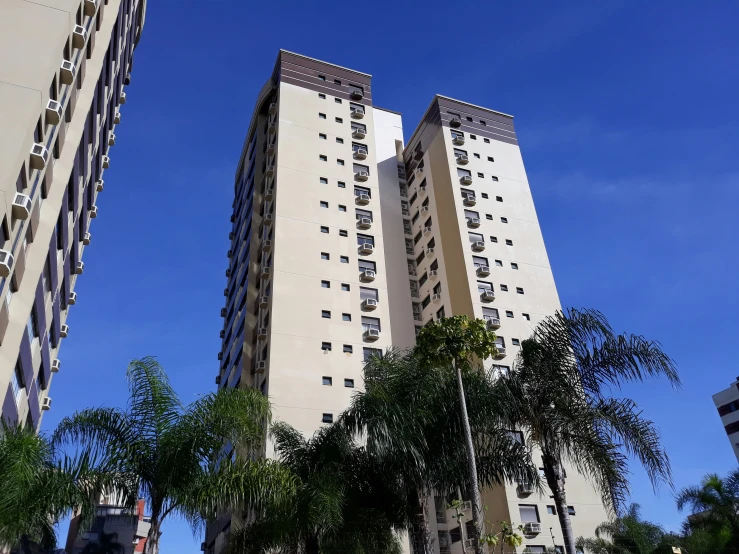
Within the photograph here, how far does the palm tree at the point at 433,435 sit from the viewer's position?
2100cm

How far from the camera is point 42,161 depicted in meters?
20.7

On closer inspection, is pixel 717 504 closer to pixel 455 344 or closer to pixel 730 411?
Result: pixel 455 344

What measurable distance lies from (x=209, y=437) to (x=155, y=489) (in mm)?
1833

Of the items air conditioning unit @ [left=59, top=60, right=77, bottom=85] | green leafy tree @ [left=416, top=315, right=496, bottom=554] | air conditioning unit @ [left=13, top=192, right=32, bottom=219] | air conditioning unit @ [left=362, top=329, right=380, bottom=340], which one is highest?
air conditioning unit @ [left=362, top=329, right=380, bottom=340]

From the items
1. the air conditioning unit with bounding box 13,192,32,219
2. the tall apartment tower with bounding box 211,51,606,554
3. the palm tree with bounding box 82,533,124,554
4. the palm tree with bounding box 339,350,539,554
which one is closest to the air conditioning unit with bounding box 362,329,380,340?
the tall apartment tower with bounding box 211,51,606,554

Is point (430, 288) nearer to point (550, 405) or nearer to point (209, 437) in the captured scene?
point (550, 405)

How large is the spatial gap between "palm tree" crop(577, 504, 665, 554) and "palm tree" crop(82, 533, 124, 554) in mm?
57005

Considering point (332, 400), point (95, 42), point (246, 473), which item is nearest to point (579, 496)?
point (332, 400)

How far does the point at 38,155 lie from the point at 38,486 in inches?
405

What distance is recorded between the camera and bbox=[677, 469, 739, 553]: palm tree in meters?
30.7

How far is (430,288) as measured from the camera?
53000 mm

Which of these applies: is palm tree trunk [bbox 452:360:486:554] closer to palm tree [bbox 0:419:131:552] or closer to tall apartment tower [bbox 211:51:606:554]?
palm tree [bbox 0:419:131:552]

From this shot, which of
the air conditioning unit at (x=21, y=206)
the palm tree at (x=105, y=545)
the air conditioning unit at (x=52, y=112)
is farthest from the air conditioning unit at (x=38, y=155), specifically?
the palm tree at (x=105, y=545)

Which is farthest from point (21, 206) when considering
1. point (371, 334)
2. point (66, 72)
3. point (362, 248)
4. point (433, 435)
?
point (362, 248)
